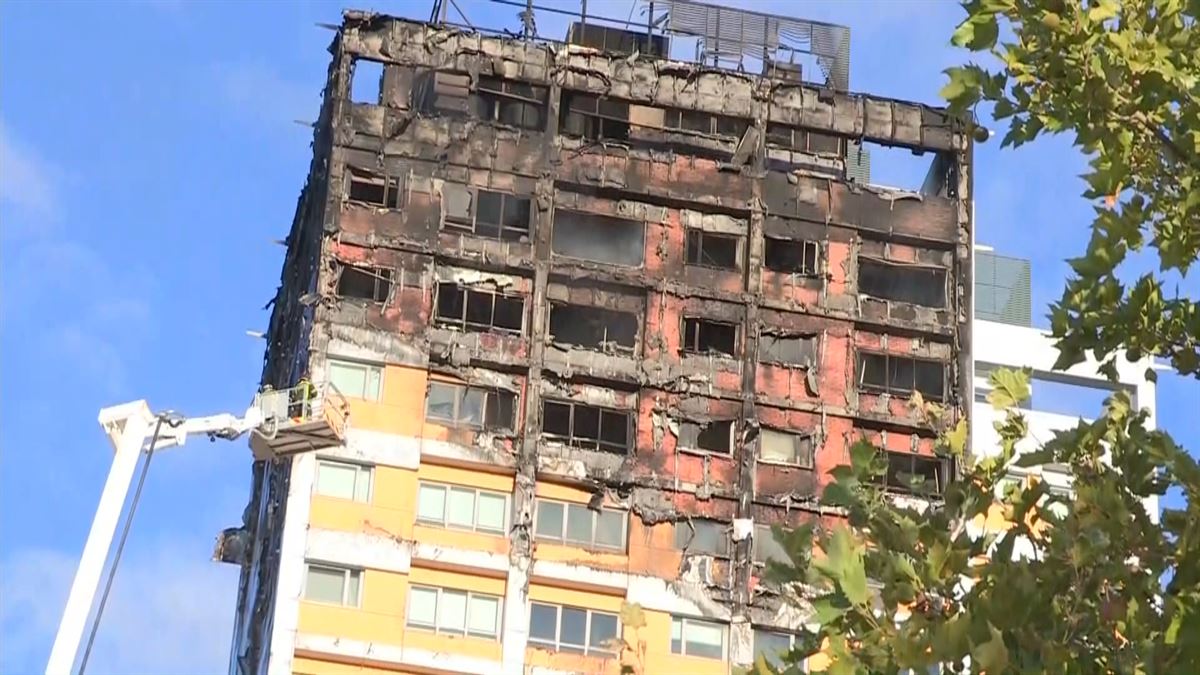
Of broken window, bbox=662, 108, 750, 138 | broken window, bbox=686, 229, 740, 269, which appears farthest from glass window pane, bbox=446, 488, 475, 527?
broken window, bbox=662, 108, 750, 138

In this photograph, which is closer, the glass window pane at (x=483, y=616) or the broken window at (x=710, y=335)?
the glass window pane at (x=483, y=616)

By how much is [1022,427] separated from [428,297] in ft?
122

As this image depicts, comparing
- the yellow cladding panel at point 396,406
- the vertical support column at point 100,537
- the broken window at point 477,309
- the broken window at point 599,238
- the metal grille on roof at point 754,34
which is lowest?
the vertical support column at point 100,537

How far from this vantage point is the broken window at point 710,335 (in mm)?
58594

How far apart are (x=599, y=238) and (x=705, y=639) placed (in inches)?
445

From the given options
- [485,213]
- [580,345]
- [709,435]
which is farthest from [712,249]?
[485,213]

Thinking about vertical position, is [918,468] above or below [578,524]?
above

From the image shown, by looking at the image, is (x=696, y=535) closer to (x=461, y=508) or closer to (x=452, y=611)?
(x=461, y=508)

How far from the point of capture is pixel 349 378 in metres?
56.1

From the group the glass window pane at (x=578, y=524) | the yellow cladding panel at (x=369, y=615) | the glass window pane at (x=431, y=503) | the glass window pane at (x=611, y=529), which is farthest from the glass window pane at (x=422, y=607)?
the glass window pane at (x=611, y=529)

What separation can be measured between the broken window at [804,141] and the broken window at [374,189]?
10874 mm

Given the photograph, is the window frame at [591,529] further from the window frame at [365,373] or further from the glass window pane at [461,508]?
the window frame at [365,373]

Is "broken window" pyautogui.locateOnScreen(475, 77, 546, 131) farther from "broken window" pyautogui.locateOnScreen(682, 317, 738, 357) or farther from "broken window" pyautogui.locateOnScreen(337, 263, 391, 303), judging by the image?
"broken window" pyautogui.locateOnScreen(682, 317, 738, 357)

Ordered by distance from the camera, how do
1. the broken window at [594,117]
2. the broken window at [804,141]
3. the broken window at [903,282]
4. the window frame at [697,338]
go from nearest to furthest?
the window frame at [697,338]
the broken window at [903,282]
the broken window at [594,117]
the broken window at [804,141]
